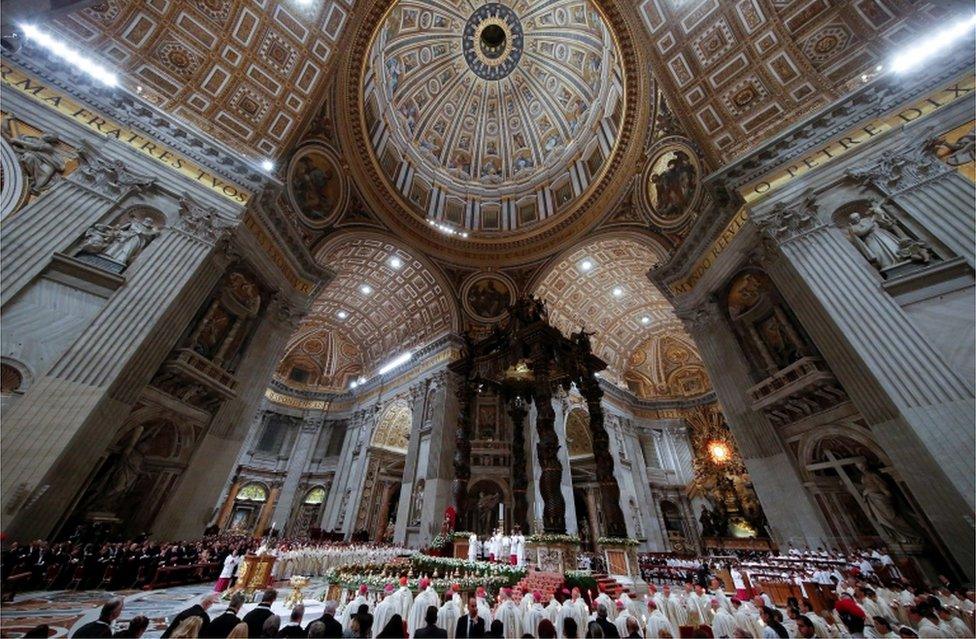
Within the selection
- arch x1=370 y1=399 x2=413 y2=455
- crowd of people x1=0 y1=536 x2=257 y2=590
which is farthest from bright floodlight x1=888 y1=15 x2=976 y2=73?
arch x1=370 y1=399 x2=413 y2=455

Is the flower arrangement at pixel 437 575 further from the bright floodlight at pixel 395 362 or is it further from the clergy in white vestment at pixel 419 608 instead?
the bright floodlight at pixel 395 362

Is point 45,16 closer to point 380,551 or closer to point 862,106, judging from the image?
point 380,551

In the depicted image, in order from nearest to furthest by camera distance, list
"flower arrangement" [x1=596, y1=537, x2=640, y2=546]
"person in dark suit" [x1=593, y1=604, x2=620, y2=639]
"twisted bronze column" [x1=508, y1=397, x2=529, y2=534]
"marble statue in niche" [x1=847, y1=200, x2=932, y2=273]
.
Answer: "person in dark suit" [x1=593, y1=604, x2=620, y2=639]
"marble statue in niche" [x1=847, y1=200, x2=932, y2=273]
"flower arrangement" [x1=596, y1=537, x2=640, y2=546]
"twisted bronze column" [x1=508, y1=397, x2=529, y2=534]

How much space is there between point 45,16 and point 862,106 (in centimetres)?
1771

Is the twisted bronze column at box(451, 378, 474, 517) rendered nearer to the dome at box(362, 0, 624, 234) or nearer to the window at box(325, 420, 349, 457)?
the dome at box(362, 0, 624, 234)

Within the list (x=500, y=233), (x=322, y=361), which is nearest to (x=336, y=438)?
(x=322, y=361)

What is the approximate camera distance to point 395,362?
20172mm

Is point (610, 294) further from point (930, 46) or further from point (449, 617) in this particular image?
point (449, 617)

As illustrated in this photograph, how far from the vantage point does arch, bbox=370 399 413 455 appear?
1923 centimetres

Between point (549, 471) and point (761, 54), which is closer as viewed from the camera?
point (549, 471)

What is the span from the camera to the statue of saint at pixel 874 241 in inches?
282

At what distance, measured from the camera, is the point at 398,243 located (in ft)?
55.3

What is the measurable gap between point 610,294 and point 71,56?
20811 millimetres

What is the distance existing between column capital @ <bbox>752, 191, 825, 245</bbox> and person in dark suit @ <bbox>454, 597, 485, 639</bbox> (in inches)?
394
